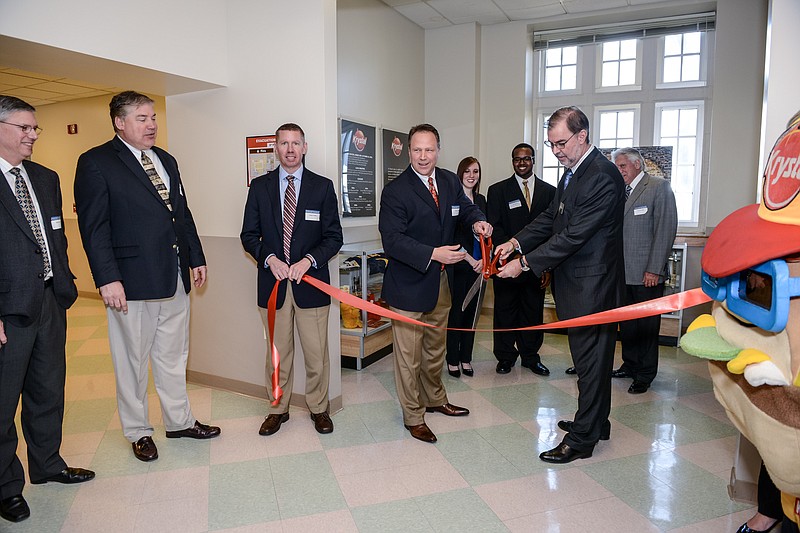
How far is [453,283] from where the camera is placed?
441 centimetres

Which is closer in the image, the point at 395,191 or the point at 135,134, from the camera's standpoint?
the point at 135,134

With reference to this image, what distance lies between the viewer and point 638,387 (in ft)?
13.4

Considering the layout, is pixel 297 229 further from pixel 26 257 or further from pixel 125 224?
pixel 26 257

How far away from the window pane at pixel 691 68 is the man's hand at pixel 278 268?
5.12m

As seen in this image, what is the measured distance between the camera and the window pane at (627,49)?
6.19 metres

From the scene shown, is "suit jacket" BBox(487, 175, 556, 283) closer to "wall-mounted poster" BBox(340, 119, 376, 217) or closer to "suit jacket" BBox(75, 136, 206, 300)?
"wall-mounted poster" BBox(340, 119, 376, 217)

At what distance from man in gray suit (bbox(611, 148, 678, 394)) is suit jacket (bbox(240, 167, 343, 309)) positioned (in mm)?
2324

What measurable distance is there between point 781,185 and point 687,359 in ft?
14.0

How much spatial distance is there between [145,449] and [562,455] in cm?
230

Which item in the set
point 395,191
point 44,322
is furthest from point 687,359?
point 44,322

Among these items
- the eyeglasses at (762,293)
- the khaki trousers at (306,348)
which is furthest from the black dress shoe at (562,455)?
the eyeglasses at (762,293)

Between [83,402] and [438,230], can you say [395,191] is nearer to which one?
[438,230]

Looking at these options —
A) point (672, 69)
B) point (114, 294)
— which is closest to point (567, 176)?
point (114, 294)

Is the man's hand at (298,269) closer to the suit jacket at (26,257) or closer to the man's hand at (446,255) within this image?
the man's hand at (446,255)
